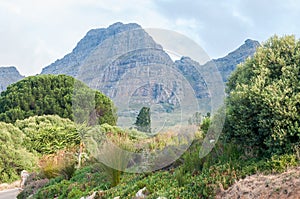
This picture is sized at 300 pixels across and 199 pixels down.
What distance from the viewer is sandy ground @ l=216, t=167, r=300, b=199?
3.67 metres

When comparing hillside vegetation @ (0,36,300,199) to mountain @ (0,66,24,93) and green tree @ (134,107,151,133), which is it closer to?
green tree @ (134,107,151,133)

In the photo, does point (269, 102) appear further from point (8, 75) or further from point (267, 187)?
point (8, 75)

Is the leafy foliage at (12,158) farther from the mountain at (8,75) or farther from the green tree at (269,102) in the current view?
the mountain at (8,75)

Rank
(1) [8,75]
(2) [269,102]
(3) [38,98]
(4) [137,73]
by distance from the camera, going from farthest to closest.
→ (1) [8,75] → (3) [38,98] → (4) [137,73] → (2) [269,102]

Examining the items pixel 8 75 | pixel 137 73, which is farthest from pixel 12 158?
pixel 8 75

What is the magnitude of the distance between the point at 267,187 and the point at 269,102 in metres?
1.23

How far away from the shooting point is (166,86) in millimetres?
8180

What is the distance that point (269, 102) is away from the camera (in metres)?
4.64

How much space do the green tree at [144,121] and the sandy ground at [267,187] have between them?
4510 millimetres

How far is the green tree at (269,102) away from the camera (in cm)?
462

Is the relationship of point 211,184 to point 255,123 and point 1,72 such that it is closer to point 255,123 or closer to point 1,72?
point 255,123

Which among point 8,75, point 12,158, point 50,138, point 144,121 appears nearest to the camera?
point 144,121

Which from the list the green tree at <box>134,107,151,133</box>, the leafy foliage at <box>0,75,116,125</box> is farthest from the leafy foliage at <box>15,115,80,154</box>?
the green tree at <box>134,107,151,133</box>

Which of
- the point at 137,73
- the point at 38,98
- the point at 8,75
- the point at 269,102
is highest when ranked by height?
the point at 8,75
